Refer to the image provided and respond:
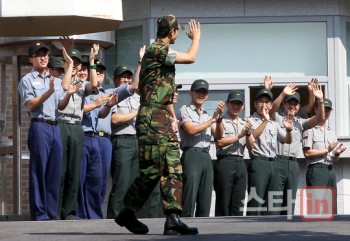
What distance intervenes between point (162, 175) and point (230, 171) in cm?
522

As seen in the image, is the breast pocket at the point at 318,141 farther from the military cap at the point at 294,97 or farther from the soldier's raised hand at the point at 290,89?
the soldier's raised hand at the point at 290,89

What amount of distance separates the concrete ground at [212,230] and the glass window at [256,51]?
5228mm

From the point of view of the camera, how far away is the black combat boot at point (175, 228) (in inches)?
445

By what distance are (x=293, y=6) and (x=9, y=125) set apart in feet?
14.2

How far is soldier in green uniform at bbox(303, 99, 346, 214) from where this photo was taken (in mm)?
17469

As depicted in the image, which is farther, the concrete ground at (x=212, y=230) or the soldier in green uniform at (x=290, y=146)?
the soldier in green uniform at (x=290, y=146)

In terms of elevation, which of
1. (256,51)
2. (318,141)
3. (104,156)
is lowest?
(104,156)

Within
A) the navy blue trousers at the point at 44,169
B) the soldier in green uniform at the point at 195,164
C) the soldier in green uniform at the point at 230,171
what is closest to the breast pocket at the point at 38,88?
the navy blue trousers at the point at 44,169

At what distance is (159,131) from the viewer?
11508 mm

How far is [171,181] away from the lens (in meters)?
11.5

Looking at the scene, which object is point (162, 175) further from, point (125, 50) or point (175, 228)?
point (125, 50)

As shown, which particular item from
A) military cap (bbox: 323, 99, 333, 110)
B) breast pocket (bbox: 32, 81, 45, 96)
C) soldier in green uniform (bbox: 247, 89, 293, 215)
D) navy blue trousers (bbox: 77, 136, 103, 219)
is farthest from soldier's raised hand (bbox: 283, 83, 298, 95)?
breast pocket (bbox: 32, 81, 45, 96)

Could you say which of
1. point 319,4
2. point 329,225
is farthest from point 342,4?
point 329,225

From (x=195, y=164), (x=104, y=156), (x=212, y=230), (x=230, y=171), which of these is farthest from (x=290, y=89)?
(x=212, y=230)
